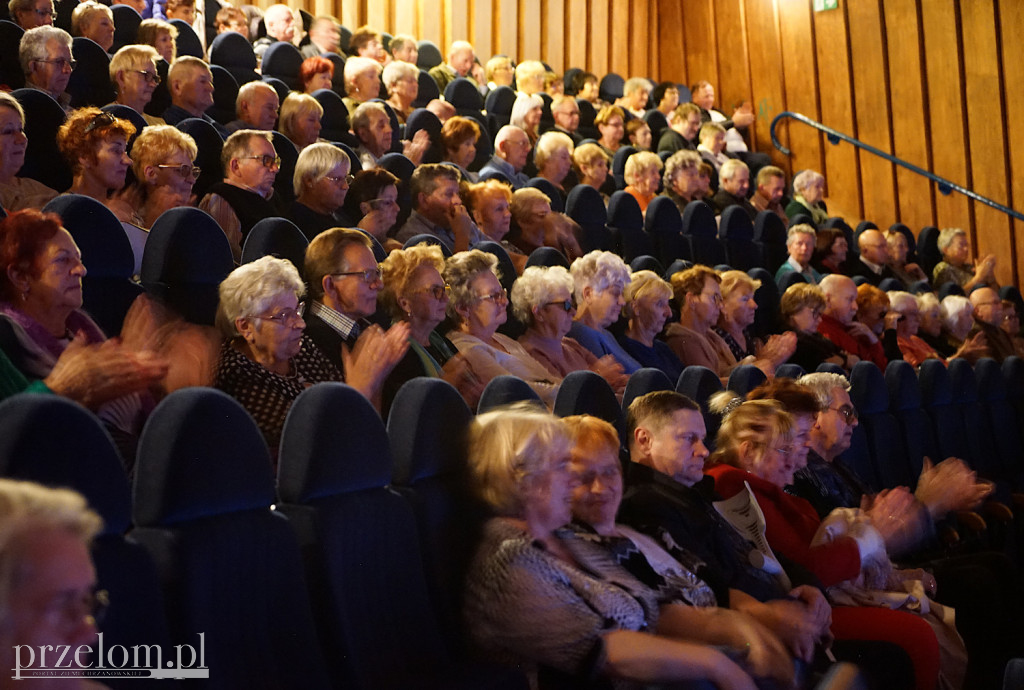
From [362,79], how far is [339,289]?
3.74 feet

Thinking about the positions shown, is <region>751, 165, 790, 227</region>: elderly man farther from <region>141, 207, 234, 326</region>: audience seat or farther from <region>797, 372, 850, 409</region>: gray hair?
<region>141, 207, 234, 326</region>: audience seat

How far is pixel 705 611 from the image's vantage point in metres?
0.77

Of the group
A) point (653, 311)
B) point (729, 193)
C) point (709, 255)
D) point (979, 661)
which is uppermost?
point (729, 193)

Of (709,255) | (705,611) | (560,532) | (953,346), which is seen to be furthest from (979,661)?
(953,346)

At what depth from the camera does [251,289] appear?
0.95m

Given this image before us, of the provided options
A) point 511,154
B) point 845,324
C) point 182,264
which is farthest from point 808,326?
point 182,264

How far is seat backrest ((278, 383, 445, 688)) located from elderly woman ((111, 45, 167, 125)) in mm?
997

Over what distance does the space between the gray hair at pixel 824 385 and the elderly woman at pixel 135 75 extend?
1003 millimetres

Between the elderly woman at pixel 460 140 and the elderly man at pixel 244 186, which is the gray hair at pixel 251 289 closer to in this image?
the elderly man at pixel 244 186

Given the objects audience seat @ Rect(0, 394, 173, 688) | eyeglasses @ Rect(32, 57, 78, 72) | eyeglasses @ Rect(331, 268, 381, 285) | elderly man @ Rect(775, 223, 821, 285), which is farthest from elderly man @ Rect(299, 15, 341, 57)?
audience seat @ Rect(0, 394, 173, 688)

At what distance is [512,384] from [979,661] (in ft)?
2.12

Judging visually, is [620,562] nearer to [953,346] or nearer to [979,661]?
[979,661]

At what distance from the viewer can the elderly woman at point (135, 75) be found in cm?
152

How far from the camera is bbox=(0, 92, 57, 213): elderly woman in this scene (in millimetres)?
1086
